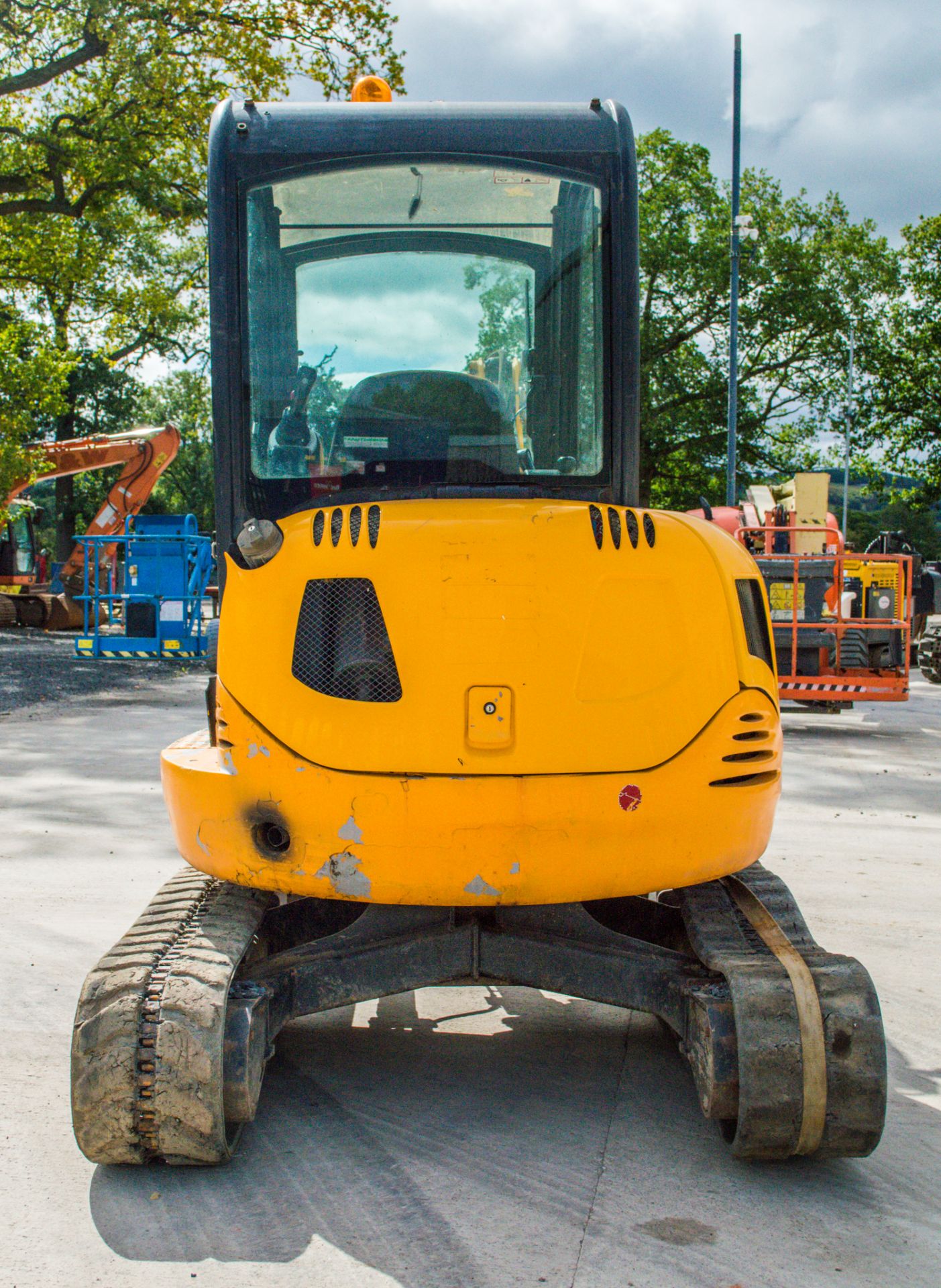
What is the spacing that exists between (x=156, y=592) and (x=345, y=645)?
1821cm

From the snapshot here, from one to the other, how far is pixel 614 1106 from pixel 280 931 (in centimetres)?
118

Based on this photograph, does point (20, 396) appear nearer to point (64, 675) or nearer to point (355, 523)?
point (64, 675)

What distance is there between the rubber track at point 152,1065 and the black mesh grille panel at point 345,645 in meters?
0.82

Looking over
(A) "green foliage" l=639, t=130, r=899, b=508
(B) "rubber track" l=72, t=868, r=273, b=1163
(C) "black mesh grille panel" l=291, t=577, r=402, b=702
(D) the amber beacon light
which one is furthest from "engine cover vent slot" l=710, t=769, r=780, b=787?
(A) "green foliage" l=639, t=130, r=899, b=508

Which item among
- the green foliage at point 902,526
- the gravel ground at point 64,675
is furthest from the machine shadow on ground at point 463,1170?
the green foliage at point 902,526

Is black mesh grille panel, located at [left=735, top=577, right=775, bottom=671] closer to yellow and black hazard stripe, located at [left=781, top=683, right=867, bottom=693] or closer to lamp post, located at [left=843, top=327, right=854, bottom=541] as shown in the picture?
yellow and black hazard stripe, located at [left=781, top=683, right=867, bottom=693]

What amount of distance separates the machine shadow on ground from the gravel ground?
36.1 feet

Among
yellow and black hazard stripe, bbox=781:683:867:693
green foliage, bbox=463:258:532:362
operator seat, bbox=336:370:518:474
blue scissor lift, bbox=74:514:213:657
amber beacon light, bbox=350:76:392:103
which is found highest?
amber beacon light, bbox=350:76:392:103

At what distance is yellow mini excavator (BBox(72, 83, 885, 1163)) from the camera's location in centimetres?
332

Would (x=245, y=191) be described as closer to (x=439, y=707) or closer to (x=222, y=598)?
(x=222, y=598)

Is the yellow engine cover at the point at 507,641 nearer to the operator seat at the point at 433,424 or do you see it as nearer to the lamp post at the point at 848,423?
the operator seat at the point at 433,424

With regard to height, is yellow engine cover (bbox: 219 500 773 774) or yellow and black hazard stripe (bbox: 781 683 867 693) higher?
yellow engine cover (bbox: 219 500 773 774)

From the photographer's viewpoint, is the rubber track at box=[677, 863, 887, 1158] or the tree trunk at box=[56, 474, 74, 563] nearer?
the rubber track at box=[677, 863, 887, 1158]

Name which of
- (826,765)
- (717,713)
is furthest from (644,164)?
(717,713)
